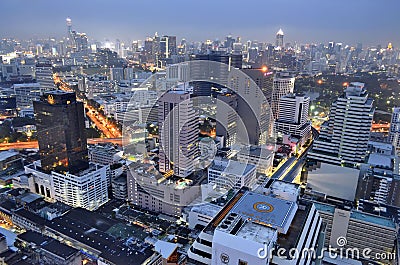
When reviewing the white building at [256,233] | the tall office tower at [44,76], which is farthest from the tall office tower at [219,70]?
the white building at [256,233]

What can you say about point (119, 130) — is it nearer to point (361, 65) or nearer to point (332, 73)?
point (332, 73)

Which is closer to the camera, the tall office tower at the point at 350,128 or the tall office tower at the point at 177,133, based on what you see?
the tall office tower at the point at 177,133

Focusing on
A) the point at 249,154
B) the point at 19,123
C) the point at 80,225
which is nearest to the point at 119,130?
the point at 19,123

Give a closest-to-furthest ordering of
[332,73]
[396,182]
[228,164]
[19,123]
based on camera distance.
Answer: [396,182] → [228,164] → [19,123] → [332,73]

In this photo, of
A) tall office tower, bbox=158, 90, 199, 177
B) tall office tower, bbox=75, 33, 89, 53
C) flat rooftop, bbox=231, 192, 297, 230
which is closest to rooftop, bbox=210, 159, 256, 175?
tall office tower, bbox=158, 90, 199, 177

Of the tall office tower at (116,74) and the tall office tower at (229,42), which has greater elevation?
the tall office tower at (229,42)

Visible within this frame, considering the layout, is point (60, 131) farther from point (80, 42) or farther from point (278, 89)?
point (80, 42)

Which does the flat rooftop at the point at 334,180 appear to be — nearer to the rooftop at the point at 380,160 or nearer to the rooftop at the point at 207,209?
the rooftop at the point at 380,160

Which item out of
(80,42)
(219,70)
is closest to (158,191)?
(219,70)
